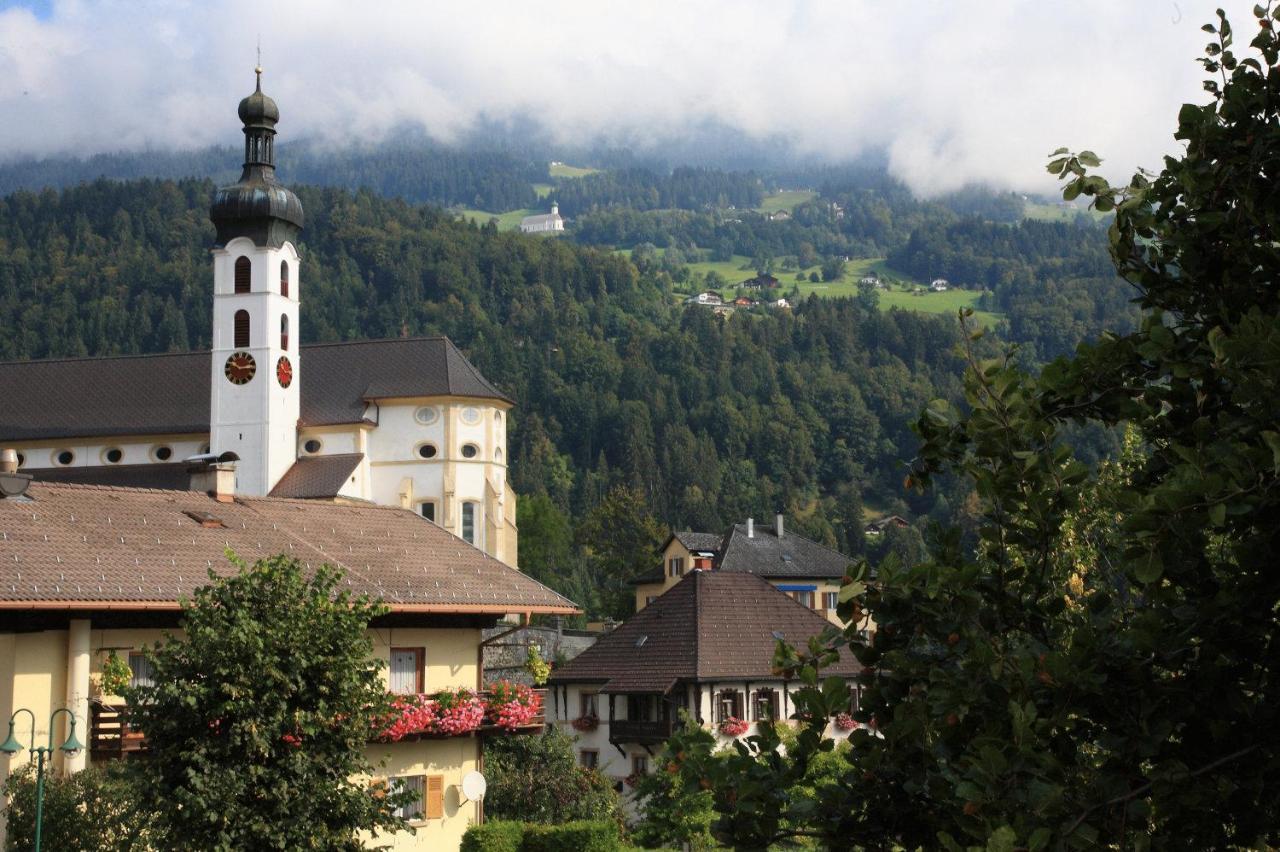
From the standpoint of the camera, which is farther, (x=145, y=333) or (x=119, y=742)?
(x=145, y=333)

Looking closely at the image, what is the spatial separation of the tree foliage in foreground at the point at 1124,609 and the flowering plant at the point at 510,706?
20438mm

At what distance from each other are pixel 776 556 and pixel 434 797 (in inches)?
2709

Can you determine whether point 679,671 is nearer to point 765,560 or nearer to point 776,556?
point 765,560

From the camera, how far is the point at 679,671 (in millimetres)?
46469

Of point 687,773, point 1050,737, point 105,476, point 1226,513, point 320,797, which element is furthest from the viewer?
point 105,476

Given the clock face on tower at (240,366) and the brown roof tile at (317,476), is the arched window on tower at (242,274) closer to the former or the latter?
the clock face on tower at (240,366)

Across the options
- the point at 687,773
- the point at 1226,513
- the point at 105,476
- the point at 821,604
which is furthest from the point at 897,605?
the point at 821,604

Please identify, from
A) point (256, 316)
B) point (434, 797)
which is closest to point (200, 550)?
point (434, 797)

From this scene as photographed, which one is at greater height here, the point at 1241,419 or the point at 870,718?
the point at 1241,419

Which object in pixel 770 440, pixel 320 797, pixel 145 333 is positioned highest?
pixel 145 333

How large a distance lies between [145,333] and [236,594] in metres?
176

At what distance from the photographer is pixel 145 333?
607ft

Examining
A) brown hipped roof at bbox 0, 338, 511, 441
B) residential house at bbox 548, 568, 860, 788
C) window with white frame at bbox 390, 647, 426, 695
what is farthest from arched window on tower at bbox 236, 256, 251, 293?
window with white frame at bbox 390, 647, 426, 695

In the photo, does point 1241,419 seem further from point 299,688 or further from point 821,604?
point 821,604
